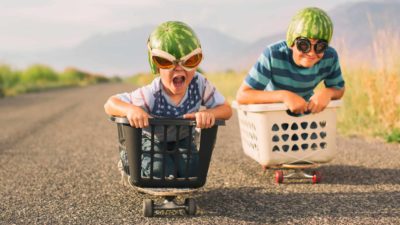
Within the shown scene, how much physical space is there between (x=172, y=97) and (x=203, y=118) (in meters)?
0.42

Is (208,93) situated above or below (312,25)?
below

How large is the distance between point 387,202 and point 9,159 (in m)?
3.90

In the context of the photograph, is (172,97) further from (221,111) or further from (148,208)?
(148,208)

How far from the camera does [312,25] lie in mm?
3926

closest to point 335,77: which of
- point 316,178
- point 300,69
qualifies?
point 300,69

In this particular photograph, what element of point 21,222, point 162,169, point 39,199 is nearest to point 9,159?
point 39,199

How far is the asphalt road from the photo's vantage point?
11.2ft

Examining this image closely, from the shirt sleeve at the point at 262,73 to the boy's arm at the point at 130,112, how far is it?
50.6 inches

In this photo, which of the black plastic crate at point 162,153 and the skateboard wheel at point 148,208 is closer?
Answer: the black plastic crate at point 162,153

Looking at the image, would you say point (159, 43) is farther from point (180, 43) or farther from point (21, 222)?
point (21, 222)

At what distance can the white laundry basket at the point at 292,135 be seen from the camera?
416cm

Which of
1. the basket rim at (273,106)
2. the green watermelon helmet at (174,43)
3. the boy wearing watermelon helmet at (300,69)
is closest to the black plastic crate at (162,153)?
the green watermelon helmet at (174,43)

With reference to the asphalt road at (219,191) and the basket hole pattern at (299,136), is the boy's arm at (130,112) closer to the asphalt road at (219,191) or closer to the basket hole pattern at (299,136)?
the asphalt road at (219,191)

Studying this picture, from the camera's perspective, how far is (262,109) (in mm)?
4062
